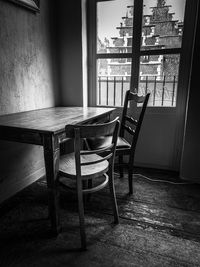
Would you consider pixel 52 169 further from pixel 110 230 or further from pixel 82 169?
pixel 110 230

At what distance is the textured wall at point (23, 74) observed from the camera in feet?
5.62

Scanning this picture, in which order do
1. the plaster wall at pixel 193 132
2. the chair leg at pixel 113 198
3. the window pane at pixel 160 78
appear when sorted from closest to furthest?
the chair leg at pixel 113 198 < the plaster wall at pixel 193 132 < the window pane at pixel 160 78

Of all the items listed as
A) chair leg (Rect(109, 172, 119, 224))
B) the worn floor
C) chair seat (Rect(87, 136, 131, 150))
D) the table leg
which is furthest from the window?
the table leg

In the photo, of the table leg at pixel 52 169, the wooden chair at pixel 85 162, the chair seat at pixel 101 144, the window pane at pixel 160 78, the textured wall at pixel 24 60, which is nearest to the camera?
the wooden chair at pixel 85 162

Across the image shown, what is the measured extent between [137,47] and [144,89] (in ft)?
1.63

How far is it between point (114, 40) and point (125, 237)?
7.04 feet

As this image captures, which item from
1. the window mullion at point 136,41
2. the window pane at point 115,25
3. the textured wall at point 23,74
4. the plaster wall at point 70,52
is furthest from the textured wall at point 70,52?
the window mullion at point 136,41

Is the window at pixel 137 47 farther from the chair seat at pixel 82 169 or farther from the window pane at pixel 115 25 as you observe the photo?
the chair seat at pixel 82 169

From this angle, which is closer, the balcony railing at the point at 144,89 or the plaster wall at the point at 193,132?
the plaster wall at the point at 193,132

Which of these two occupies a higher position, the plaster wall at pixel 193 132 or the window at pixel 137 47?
the window at pixel 137 47

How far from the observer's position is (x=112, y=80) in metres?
2.55

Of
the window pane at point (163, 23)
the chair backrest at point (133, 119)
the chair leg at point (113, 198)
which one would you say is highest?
the window pane at point (163, 23)

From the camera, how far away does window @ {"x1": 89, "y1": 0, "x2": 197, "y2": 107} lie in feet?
7.23

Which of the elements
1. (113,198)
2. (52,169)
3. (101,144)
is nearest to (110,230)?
(113,198)
